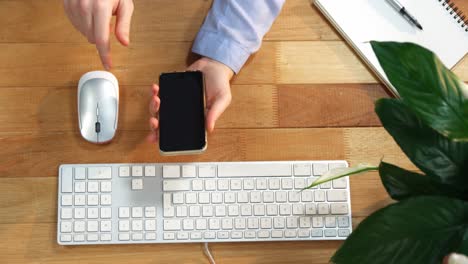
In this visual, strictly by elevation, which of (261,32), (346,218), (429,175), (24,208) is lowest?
(24,208)

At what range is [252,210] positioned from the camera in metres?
0.78

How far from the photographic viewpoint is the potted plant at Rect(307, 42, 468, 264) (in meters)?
0.47

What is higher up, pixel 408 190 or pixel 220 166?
pixel 408 190

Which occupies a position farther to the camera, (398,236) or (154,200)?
(154,200)

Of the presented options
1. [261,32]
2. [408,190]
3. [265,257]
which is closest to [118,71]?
[261,32]

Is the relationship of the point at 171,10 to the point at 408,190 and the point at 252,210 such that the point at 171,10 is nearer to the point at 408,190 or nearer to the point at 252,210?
the point at 252,210

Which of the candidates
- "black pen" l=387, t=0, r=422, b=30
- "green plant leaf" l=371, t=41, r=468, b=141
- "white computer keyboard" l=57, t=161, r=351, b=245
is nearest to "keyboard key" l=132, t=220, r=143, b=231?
"white computer keyboard" l=57, t=161, r=351, b=245

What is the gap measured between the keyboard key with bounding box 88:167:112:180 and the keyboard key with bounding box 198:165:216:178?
0.15m

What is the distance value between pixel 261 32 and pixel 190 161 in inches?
10.1

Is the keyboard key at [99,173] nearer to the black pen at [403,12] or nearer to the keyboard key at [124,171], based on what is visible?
the keyboard key at [124,171]

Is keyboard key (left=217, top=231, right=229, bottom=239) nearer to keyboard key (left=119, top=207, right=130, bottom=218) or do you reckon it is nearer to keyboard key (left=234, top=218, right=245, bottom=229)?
keyboard key (left=234, top=218, right=245, bottom=229)

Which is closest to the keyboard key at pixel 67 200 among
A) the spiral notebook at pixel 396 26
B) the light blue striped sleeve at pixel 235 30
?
the light blue striped sleeve at pixel 235 30

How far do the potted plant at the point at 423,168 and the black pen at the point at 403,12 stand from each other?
0.35 m

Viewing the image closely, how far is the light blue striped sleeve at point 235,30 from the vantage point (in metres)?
0.83
